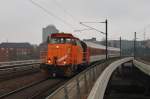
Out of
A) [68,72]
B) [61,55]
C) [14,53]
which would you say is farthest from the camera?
[14,53]

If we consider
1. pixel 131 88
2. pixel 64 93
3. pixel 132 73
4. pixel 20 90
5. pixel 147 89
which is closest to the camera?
pixel 64 93

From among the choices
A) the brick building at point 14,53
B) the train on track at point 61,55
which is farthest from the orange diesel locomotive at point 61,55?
the brick building at point 14,53

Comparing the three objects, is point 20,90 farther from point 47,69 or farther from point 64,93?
point 64,93

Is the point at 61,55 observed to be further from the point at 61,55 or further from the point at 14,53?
the point at 14,53

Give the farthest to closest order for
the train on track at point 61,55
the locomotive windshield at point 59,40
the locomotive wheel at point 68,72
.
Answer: the locomotive windshield at point 59,40
the train on track at point 61,55
the locomotive wheel at point 68,72

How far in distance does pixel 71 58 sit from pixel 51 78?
7.75 feet

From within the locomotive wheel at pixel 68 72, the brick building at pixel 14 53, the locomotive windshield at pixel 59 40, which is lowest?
the locomotive wheel at pixel 68 72

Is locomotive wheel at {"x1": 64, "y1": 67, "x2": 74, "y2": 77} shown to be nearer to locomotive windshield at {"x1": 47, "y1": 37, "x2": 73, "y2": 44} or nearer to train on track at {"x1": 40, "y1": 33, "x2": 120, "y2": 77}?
train on track at {"x1": 40, "y1": 33, "x2": 120, "y2": 77}

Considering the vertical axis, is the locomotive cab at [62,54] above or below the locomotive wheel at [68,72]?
above

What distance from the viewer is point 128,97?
117ft

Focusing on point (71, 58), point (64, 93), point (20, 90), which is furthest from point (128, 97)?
point (64, 93)

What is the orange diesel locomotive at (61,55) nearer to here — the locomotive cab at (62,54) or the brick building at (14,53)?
the locomotive cab at (62,54)

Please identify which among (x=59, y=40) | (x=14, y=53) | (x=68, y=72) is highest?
(x=59, y=40)

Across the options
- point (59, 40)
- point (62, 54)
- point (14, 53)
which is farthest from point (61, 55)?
point (14, 53)
